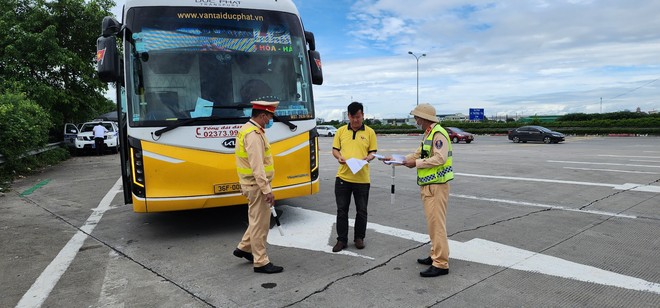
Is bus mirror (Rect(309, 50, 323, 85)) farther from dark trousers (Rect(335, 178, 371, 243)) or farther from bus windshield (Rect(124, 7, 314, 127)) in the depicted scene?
dark trousers (Rect(335, 178, 371, 243))

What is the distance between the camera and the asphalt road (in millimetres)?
4051

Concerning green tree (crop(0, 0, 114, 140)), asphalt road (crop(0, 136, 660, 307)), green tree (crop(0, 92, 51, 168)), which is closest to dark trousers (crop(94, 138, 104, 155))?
green tree (crop(0, 0, 114, 140))

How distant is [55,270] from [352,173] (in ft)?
11.4

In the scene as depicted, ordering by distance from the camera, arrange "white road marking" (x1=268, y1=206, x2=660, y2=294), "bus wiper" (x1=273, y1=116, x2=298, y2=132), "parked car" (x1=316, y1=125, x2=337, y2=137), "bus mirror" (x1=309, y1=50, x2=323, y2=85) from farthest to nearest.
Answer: "parked car" (x1=316, y1=125, x2=337, y2=137) → "bus mirror" (x1=309, y1=50, x2=323, y2=85) → "bus wiper" (x1=273, y1=116, x2=298, y2=132) → "white road marking" (x1=268, y1=206, x2=660, y2=294)

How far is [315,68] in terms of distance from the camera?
6758 mm

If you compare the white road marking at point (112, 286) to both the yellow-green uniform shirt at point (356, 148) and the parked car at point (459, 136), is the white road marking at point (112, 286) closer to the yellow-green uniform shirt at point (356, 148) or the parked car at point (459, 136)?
the yellow-green uniform shirt at point (356, 148)

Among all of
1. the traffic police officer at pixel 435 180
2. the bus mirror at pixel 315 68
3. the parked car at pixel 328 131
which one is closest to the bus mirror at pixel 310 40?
the bus mirror at pixel 315 68

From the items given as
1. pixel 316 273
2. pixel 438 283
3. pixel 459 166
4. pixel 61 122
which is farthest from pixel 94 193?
pixel 61 122

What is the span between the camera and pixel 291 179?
6.26m

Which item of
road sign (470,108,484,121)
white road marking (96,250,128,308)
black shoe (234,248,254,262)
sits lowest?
white road marking (96,250,128,308)

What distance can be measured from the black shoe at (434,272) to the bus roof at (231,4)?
419 centimetres

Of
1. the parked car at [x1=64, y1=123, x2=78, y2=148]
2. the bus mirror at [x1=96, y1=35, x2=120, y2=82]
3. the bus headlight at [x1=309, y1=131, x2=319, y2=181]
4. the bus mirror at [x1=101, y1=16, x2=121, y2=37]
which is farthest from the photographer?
the parked car at [x1=64, y1=123, x2=78, y2=148]

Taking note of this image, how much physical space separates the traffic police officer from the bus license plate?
244 cm

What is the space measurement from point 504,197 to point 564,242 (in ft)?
10.9
